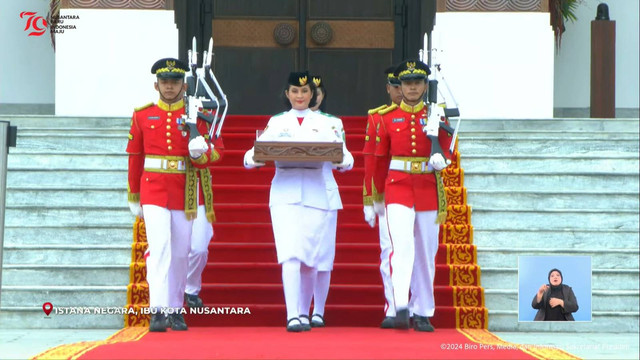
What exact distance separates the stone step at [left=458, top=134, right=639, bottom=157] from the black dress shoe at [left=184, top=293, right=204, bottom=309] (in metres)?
3.39

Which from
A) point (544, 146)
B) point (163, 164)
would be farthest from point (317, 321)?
point (544, 146)

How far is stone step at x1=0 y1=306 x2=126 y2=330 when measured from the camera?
10.6 meters

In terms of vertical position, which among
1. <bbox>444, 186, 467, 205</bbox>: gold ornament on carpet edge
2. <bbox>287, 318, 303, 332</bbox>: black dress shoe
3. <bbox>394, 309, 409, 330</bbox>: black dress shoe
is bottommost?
<bbox>287, 318, 303, 332</bbox>: black dress shoe

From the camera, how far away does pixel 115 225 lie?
11.8 m

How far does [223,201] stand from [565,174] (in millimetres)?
3066

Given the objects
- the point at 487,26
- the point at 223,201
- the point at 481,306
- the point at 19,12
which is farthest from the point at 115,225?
the point at 19,12

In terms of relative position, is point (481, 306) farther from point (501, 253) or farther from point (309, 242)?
point (309, 242)

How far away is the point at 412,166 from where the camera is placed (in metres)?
10.2

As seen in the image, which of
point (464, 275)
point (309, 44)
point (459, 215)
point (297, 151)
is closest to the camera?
point (297, 151)

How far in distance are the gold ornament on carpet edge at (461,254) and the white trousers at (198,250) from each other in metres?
2.02

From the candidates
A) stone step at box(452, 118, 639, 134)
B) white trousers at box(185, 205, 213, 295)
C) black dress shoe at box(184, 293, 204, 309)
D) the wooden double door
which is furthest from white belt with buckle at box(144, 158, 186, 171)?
the wooden double door

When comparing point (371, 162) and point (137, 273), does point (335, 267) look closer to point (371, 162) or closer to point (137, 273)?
point (371, 162)

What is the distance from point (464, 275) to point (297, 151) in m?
1.98

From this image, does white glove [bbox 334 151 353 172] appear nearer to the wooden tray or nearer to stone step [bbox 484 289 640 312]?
the wooden tray
